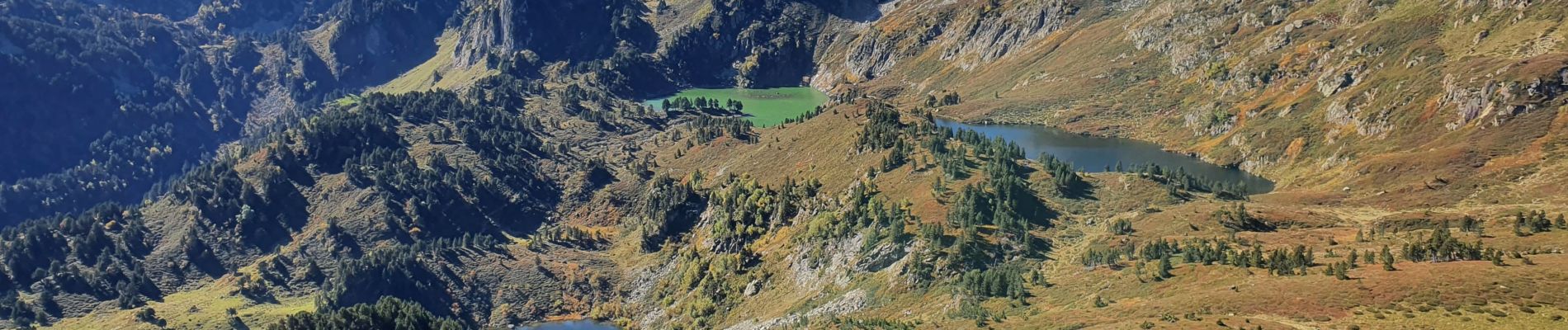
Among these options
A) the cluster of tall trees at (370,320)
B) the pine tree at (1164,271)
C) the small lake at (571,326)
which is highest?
the pine tree at (1164,271)

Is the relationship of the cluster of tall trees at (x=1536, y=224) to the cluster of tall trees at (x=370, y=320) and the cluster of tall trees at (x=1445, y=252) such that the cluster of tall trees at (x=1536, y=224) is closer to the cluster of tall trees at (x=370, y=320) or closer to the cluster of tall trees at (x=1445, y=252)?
the cluster of tall trees at (x=1445, y=252)

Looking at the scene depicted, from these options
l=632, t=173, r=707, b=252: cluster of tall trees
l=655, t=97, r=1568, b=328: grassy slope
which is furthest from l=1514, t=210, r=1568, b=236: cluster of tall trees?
l=632, t=173, r=707, b=252: cluster of tall trees

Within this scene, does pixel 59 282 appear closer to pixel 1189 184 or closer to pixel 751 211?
pixel 751 211

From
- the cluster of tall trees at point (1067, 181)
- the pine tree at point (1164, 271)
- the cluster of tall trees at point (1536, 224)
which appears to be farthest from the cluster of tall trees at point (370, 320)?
the cluster of tall trees at point (1536, 224)

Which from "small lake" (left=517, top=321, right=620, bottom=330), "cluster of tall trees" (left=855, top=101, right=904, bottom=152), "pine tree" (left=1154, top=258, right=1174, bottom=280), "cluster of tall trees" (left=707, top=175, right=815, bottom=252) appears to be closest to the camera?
"pine tree" (left=1154, top=258, right=1174, bottom=280)

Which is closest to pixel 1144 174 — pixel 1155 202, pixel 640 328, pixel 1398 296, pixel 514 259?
pixel 1155 202

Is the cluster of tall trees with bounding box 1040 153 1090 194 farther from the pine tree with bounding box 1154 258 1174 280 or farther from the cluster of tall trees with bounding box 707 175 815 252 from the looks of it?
the cluster of tall trees with bounding box 707 175 815 252

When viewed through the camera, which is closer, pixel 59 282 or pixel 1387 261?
pixel 1387 261

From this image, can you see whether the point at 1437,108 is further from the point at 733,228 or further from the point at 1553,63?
the point at 733,228

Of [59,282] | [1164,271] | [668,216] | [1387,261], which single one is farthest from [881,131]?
[59,282]
